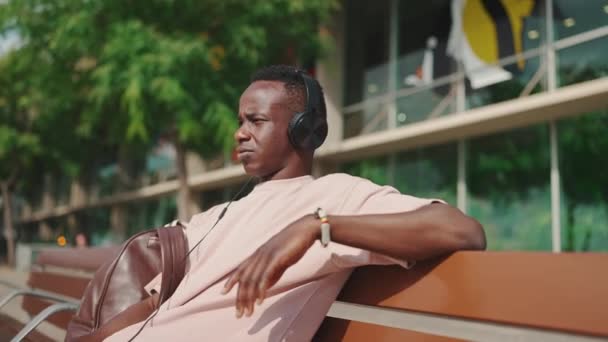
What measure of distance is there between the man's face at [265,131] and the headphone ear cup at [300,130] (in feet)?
0.11

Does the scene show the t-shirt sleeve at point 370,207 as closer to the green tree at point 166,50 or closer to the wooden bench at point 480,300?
the wooden bench at point 480,300

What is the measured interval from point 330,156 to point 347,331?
11.8 meters

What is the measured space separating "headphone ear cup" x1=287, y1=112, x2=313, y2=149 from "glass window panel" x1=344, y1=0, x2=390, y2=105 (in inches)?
440

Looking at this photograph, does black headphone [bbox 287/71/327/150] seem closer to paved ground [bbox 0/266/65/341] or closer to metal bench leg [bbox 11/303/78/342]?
metal bench leg [bbox 11/303/78/342]

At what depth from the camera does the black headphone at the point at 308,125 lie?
161cm

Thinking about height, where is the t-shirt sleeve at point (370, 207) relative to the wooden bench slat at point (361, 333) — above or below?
above

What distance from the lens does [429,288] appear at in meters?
1.11

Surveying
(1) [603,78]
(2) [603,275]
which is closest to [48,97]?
(1) [603,78]

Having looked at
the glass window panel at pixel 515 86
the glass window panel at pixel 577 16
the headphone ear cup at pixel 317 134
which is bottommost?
the headphone ear cup at pixel 317 134

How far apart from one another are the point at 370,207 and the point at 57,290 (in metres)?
2.68

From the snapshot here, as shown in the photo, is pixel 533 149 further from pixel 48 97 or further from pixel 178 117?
pixel 48 97

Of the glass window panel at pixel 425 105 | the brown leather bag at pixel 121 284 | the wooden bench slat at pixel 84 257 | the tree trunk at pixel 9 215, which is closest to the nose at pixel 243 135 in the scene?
the brown leather bag at pixel 121 284

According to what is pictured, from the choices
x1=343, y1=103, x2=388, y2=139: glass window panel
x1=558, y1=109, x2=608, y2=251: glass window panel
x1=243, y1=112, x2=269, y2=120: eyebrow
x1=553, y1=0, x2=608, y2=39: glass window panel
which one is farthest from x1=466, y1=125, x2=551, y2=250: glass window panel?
x1=243, y1=112, x2=269, y2=120: eyebrow

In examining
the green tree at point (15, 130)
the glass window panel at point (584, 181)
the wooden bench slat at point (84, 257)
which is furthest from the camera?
the green tree at point (15, 130)
